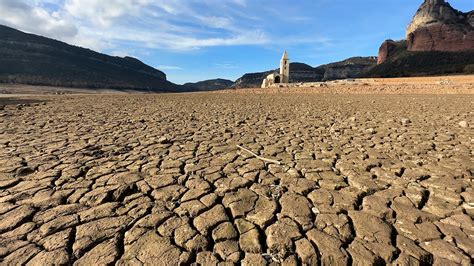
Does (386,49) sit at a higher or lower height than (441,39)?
lower

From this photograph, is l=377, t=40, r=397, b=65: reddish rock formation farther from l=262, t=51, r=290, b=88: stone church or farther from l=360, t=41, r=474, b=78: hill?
l=262, t=51, r=290, b=88: stone church

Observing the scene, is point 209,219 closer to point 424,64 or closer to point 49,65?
point 424,64

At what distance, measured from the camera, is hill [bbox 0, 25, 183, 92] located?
5419 cm

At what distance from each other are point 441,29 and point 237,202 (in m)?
81.0

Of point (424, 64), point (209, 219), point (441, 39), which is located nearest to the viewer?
point (209, 219)

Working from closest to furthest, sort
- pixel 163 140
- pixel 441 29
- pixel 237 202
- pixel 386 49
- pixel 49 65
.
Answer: pixel 237 202
pixel 163 140
pixel 49 65
pixel 441 29
pixel 386 49

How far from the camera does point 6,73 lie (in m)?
52.8

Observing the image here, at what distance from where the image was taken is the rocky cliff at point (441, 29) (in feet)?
191

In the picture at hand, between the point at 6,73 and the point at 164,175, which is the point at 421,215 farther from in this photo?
the point at 6,73

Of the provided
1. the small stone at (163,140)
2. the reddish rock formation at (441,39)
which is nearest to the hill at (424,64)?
the reddish rock formation at (441,39)

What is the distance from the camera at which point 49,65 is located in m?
61.6

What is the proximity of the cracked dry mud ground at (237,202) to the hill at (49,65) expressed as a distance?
2328 inches

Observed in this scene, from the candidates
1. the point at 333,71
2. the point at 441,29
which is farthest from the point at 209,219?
the point at 333,71

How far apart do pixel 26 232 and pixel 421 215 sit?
3.04m
